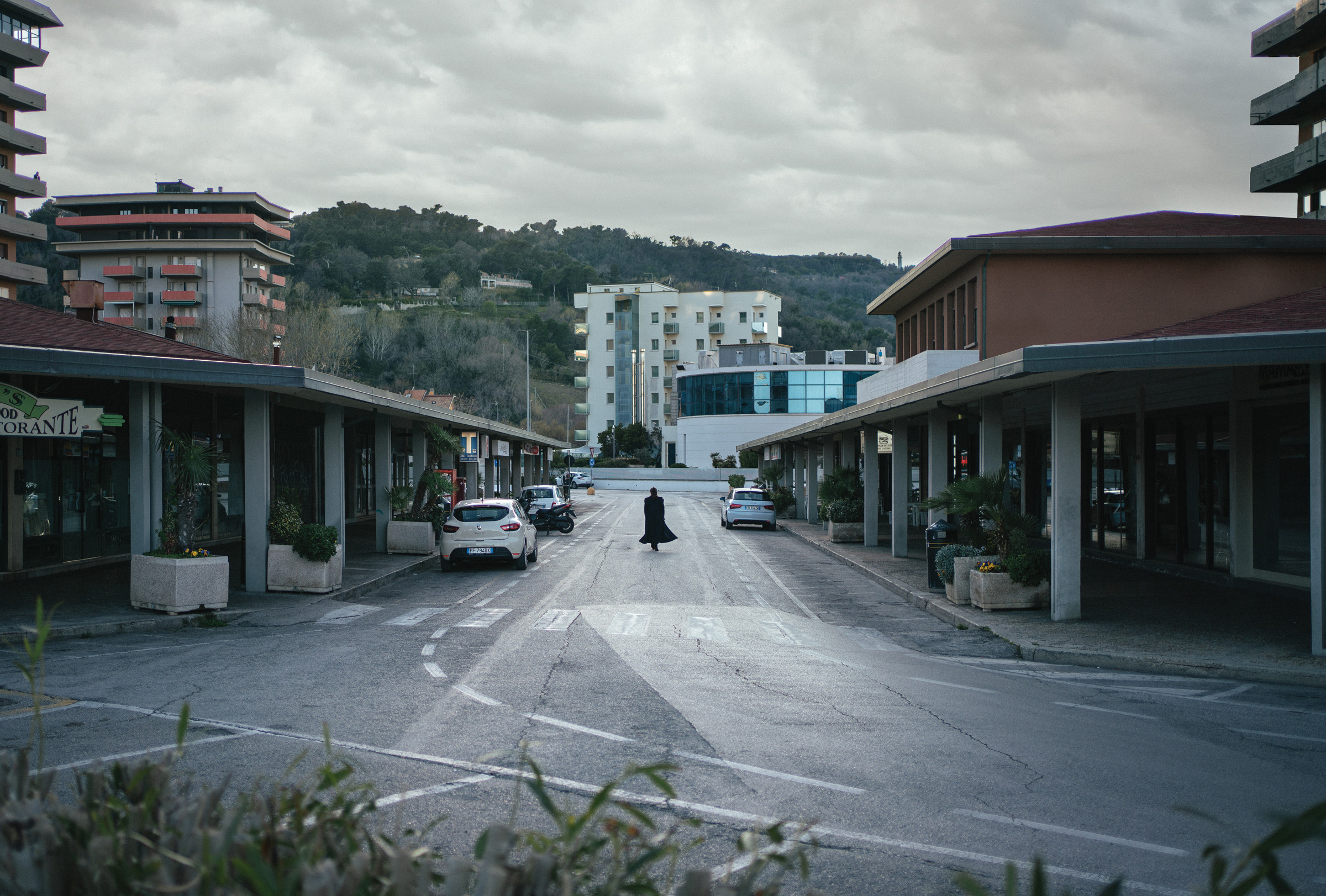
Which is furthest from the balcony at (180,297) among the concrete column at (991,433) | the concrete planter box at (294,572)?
the concrete column at (991,433)

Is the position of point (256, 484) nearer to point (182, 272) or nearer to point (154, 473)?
point (154, 473)

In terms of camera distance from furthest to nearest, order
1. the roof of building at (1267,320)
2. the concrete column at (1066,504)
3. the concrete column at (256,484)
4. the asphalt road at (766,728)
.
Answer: the concrete column at (256,484) → the concrete column at (1066,504) → the roof of building at (1267,320) → the asphalt road at (766,728)

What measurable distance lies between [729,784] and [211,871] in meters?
4.71

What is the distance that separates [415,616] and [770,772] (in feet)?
31.4

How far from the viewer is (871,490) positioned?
2800 centimetres

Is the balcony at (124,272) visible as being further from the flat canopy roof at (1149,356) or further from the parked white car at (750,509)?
the flat canopy roof at (1149,356)

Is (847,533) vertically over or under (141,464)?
under

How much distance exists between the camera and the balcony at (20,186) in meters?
52.7

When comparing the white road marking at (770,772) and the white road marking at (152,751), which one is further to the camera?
the white road marking at (152,751)

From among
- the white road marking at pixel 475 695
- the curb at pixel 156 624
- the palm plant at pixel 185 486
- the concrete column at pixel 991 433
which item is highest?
the concrete column at pixel 991 433

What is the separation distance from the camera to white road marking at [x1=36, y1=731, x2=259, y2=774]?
6.66 meters

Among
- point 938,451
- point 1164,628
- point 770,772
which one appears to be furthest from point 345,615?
point 938,451

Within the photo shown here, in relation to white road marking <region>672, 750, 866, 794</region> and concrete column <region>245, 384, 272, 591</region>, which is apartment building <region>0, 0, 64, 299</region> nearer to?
concrete column <region>245, 384, 272, 591</region>

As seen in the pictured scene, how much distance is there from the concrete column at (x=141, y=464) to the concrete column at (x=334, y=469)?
4143 millimetres
